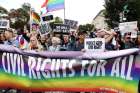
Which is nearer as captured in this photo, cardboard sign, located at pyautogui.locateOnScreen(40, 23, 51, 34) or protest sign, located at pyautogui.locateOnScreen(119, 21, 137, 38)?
protest sign, located at pyautogui.locateOnScreen(119, 21, 137, 38)

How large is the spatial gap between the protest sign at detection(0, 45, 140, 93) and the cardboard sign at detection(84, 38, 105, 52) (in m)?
0.52

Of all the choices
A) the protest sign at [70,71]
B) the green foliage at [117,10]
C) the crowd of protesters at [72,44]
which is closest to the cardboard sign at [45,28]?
the crowd of protesters at [72,44]

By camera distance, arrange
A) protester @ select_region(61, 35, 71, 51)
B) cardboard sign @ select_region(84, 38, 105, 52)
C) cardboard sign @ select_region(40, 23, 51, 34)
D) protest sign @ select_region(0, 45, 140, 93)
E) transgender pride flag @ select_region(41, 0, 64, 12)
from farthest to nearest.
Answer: transgender pride flag @ select_region(41, 0, 64, 12), cardboard sign @ select_region(40, 23, 51, 34), protester @ select_region(61, 35, 71, 51), cardboard sign @ select_region(84, 38, 105, 52), protest sign @ select_region(0, 45, 140, 93)

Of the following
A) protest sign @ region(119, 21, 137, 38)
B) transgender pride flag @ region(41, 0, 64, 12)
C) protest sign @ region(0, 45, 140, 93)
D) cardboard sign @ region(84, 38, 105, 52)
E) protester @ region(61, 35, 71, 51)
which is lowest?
protest sign @ region(0, 45, 140, 93)

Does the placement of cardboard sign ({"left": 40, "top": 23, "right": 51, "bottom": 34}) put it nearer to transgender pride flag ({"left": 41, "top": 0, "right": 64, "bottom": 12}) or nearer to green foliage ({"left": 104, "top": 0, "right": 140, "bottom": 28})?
transgender pride flag ({"left": 41, "top": 0, "right": 64, "bottom": 12})

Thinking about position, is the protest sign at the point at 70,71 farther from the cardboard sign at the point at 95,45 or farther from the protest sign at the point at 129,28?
the protest sign at the point at 129,28

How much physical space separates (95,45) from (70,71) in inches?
36.1

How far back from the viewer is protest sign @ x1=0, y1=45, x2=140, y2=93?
1017cm

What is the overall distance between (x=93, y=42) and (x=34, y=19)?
11.7 m

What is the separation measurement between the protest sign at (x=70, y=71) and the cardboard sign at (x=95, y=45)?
1.70 ft

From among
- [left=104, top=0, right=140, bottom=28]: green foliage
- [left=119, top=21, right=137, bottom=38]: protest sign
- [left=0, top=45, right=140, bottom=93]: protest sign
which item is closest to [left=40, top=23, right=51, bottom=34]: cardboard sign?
[left=119, top=21, right=137, bottom=38]: protest sign

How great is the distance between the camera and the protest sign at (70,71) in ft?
33.4

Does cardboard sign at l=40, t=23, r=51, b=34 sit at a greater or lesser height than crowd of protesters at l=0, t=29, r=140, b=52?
greater

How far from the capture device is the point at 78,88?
1041cm
